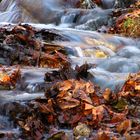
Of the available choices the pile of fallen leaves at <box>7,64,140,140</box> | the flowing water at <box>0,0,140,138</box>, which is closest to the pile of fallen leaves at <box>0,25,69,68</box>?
the flowing water at <box>0,0,140,138</box>

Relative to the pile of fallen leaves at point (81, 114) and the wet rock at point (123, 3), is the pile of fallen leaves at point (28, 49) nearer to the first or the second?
the pile of fallen leaves at point (81, 114)

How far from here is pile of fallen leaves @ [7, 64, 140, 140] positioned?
4004mm

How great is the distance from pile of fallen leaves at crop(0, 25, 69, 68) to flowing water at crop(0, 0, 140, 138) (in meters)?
0.32

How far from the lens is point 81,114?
431 cm

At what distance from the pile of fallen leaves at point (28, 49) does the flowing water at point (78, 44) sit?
0.32 m

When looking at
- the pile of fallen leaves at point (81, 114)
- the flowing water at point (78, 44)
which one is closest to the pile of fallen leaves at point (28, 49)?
the flowing water at point (78, 44)

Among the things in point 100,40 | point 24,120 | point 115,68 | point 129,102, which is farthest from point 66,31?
point 24,120

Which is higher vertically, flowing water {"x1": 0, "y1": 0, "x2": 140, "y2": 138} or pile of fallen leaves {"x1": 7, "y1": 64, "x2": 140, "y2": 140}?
flowing water {"x1": 0, "y1": 0, "x2": 140, "y2": 138}

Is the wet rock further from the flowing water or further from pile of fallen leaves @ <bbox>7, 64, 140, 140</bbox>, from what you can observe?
pile of fallen leaves @ <bbox>7, 64, 140, 140</bbox>

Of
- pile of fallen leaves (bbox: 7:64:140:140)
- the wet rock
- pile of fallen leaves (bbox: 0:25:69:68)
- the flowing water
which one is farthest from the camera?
the wet rock

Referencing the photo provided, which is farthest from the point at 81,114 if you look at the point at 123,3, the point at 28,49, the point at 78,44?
the point at 123,3

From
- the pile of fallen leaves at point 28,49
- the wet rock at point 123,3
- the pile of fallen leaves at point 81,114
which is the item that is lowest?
the pile of fallen leaves at point 81,114

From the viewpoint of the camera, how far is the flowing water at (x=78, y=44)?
5.26 m

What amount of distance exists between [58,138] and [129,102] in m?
1.22
